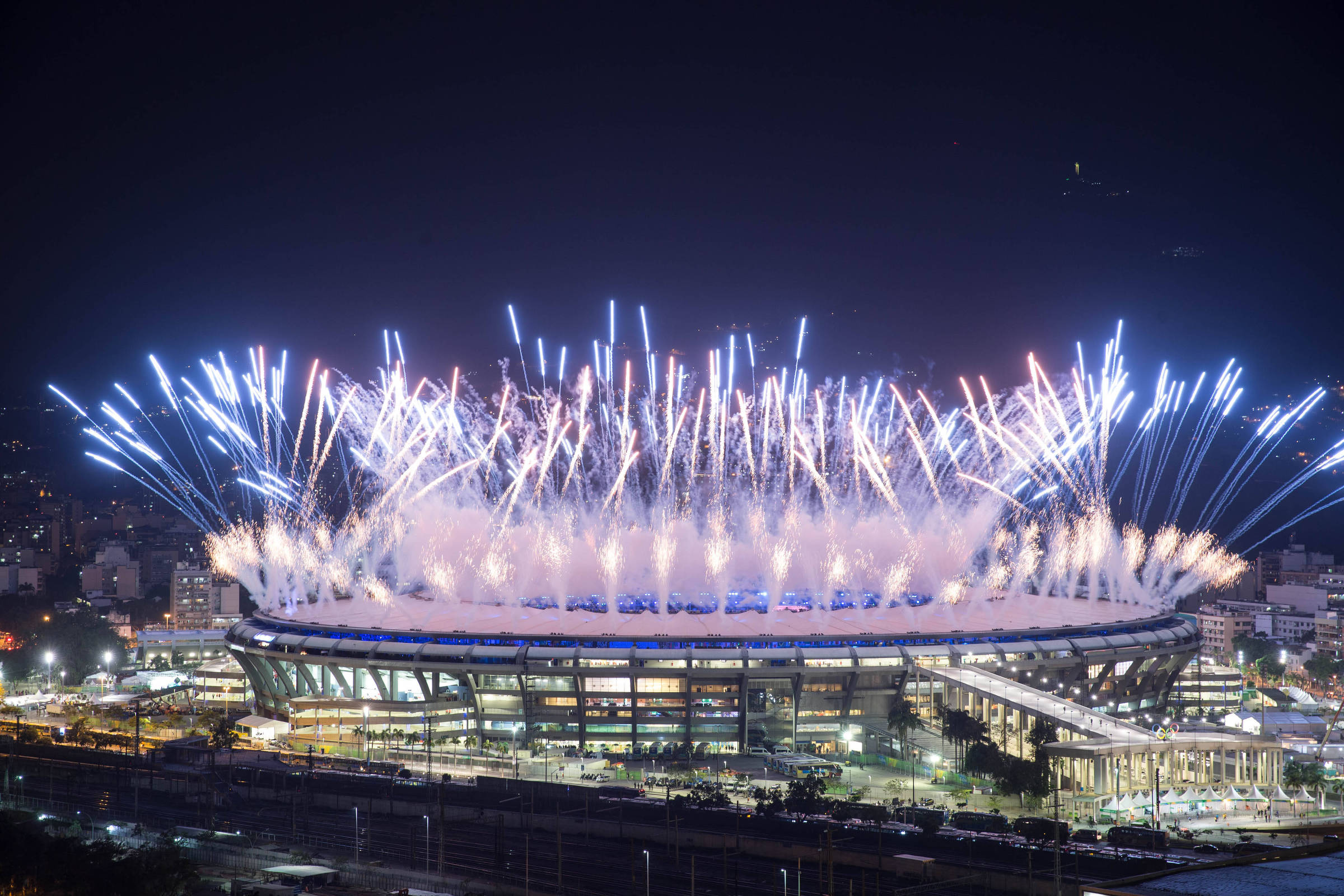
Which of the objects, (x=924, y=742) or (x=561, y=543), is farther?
(x=561, y=543)

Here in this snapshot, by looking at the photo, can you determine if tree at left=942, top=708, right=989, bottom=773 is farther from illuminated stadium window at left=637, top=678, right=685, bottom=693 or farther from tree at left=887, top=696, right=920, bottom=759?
illuminated stadium window at left=637, top=678, right=685, bottom=693

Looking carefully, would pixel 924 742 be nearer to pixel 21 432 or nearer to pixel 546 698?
pixel 546 698

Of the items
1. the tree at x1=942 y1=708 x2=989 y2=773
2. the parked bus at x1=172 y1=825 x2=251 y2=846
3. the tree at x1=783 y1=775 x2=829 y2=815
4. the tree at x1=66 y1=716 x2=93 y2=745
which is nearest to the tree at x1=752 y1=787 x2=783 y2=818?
the tree at x1=783 y1=775 x2=829 y2=815

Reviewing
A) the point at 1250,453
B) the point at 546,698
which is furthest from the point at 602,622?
the point at 1250,453

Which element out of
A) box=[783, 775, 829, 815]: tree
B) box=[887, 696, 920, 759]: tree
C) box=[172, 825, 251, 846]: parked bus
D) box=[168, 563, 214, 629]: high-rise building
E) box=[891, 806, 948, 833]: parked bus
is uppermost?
box=[168, 563, 214, 629]: high-rise building

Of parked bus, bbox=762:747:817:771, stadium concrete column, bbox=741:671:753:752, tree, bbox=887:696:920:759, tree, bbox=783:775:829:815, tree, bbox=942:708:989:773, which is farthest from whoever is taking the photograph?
stadium concrete column, bbox=741:671:753:752
